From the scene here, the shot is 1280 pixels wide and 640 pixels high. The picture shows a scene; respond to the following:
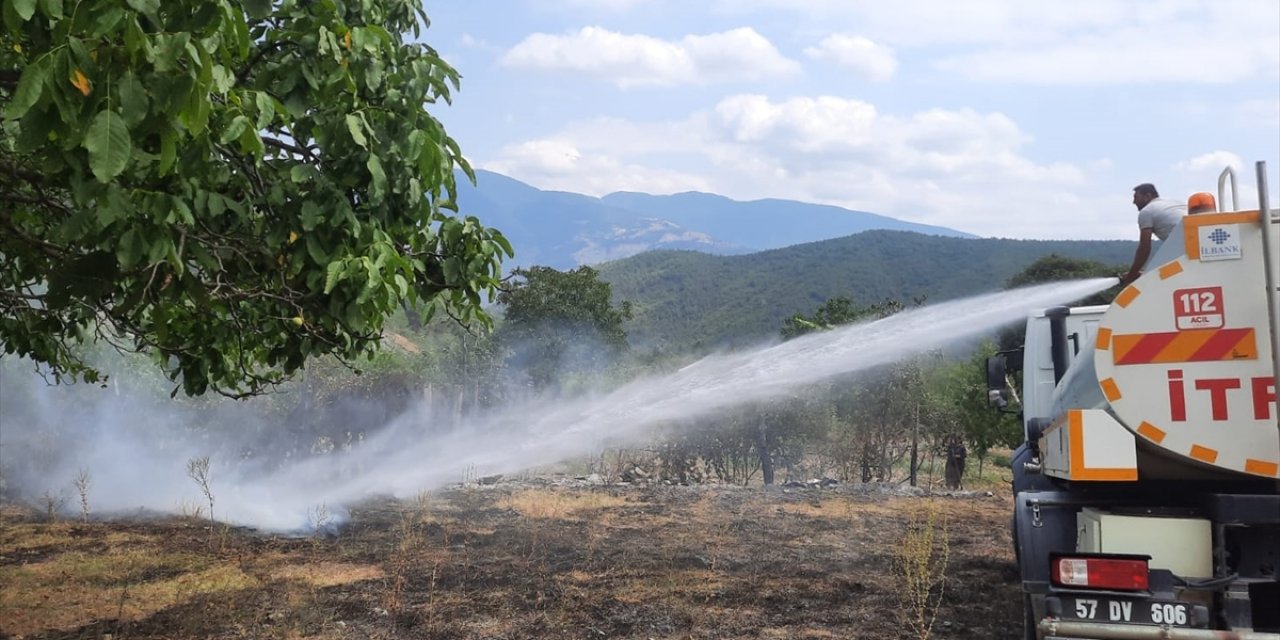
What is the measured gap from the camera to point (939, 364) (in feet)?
76.5

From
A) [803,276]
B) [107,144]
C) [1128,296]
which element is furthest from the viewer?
[803,276]

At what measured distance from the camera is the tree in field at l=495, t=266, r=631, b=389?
24266 millimetres

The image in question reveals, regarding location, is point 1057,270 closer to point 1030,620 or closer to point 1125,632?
point 1030,620

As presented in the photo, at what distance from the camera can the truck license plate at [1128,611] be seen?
4004 mm

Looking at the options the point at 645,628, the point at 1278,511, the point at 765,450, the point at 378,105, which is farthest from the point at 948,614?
the point at 765,450

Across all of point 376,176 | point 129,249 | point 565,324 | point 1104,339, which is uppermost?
point 565,324

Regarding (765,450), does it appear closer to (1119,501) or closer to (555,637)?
(555,637)

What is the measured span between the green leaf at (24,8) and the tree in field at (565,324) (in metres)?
21.8

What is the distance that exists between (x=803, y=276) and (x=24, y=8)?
207 ft

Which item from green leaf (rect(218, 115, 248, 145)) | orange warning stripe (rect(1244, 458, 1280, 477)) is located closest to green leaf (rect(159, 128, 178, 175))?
green leaf (rect(218, 115, 248, 145))

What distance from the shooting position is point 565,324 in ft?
80.4

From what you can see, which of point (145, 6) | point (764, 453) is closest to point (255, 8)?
point (145, 6)

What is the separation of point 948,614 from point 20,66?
6.92 metres

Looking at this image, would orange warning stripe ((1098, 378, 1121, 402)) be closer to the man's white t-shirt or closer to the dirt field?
the man's white t-shirt
